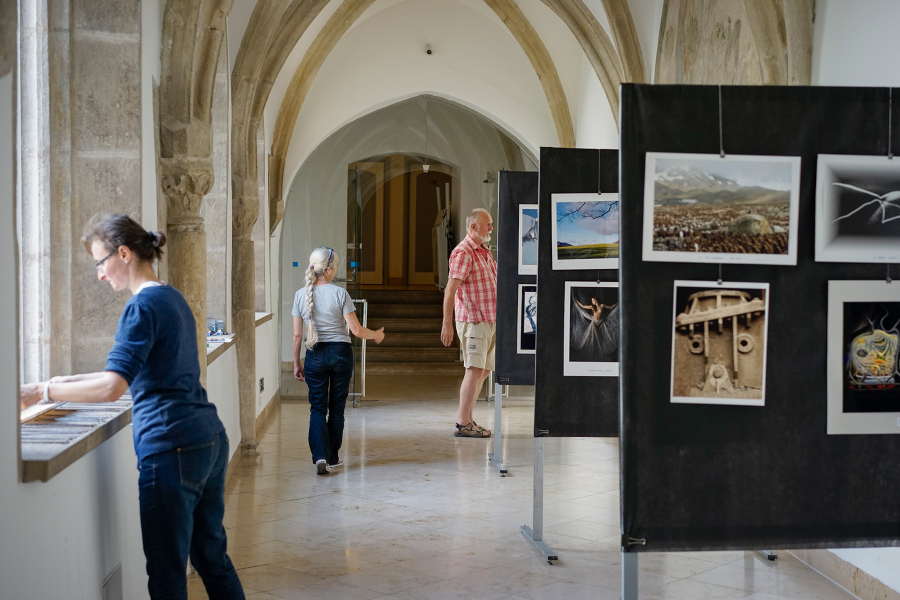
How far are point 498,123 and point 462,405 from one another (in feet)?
14.0

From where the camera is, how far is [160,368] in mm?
2496

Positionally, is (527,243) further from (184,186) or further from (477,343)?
(184,186)

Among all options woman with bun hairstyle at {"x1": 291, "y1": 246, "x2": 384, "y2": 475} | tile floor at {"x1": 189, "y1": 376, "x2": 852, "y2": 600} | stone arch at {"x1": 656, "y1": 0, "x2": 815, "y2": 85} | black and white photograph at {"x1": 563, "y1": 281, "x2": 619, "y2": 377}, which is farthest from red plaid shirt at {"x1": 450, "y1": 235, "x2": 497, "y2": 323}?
black and white photograph at {"x1": 563, "y1": 281, "x2": 619, "y2": 377}

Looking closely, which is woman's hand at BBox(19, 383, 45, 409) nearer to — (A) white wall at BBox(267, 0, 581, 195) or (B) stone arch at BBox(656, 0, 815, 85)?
(B) stone arch at BBox(656, 0, 815, 85)

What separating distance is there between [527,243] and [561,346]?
1703 millimetres

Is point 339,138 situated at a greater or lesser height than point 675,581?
greater

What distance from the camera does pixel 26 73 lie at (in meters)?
3.47

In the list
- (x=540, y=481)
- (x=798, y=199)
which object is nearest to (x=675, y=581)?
(x=540, y=481)

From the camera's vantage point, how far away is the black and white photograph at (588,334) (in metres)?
4.15

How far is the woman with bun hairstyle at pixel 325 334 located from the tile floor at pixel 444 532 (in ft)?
1.89

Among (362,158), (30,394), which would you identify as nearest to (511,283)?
(30,394)

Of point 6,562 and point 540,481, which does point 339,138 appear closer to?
point 540,481

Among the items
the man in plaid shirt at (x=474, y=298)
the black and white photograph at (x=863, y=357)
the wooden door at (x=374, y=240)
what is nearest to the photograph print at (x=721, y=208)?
the black and white photograph at (x=863, y=357)

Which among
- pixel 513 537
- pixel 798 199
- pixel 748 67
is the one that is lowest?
pixel 513 537
